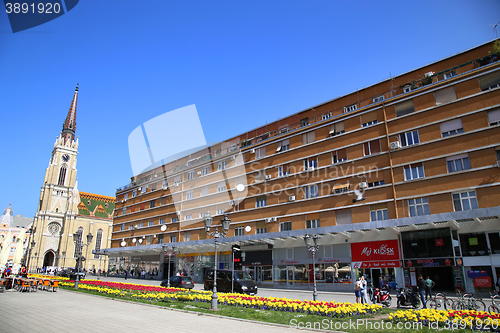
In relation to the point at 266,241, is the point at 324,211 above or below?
above

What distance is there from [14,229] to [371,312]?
152074 millimetres

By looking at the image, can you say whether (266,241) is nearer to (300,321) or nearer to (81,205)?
(300,321)

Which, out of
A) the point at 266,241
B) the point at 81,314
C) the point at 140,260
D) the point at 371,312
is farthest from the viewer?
the point at 140,260

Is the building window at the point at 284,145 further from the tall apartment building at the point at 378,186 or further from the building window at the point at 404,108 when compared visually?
the building window at the point at 404,108

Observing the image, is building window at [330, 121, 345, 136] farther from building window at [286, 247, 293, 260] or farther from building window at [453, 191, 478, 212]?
building window at [286, 247, 293, 260]

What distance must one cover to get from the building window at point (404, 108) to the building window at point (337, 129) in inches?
205

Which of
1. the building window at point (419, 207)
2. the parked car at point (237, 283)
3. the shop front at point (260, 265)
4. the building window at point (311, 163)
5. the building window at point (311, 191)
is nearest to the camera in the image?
the parked car at point (237, 283)

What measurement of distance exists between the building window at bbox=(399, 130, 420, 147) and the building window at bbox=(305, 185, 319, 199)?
9.04 metres

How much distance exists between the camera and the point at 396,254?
2556 centimetres

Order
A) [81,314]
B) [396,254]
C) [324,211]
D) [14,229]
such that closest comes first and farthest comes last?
[81,314] → [396,254] → [324,211] → [14,229]

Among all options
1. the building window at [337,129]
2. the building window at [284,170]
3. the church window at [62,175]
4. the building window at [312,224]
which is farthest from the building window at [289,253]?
the church window at [62,175]

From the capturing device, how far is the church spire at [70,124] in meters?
96.2

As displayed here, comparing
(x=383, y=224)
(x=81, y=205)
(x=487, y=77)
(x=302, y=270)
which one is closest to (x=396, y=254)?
(x=383, y=224)

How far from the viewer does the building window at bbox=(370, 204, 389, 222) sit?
2694 centimetres
